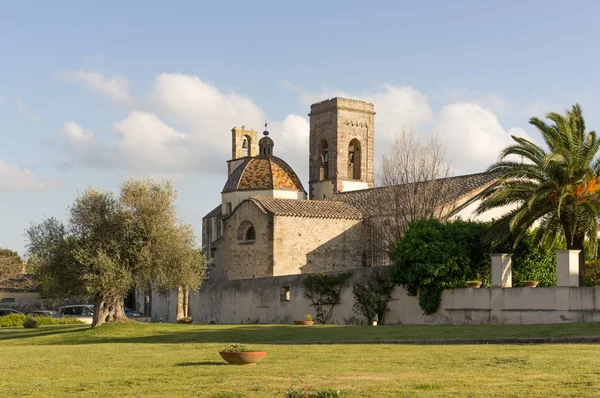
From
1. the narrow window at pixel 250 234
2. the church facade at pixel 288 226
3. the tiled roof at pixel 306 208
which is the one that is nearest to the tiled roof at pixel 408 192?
the church facade at pixel 288 226

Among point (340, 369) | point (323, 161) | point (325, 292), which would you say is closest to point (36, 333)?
point (325, 292)

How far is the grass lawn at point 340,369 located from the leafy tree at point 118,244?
984 cm

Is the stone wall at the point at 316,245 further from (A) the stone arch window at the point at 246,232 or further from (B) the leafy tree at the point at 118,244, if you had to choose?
(B) the leafy tree at the point at 118,244

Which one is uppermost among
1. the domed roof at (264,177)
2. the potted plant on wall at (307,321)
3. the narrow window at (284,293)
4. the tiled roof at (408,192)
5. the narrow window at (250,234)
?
the domed roof at (264,177)

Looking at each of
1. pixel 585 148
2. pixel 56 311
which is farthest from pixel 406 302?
pixel 56 311

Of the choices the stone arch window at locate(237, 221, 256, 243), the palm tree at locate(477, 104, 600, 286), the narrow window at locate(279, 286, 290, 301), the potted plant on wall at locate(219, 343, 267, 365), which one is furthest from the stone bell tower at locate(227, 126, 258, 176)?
the potted plant on wall at locate(219, 343, 267, 365)

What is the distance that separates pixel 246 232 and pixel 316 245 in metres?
3.90

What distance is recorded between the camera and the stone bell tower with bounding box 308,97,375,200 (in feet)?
203

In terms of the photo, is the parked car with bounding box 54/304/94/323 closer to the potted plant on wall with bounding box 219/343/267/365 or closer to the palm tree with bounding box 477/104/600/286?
the palm tree with bounding box 477/104/600/286

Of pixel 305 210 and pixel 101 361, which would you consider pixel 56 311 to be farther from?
pixel 101 361

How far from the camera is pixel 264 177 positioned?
53.9m

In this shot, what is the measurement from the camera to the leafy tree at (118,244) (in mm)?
35969

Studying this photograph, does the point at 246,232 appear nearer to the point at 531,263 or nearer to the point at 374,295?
the point at 374,295

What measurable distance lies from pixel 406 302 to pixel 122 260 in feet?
39.7
